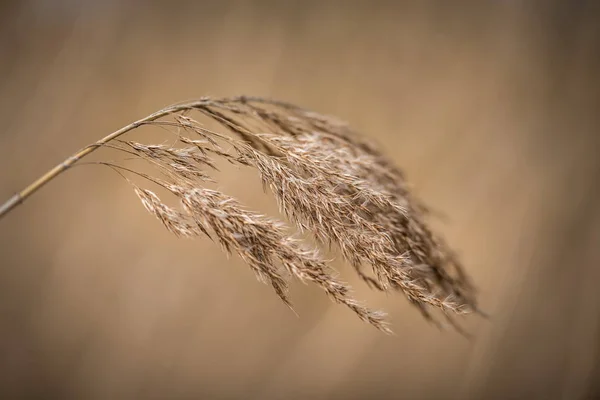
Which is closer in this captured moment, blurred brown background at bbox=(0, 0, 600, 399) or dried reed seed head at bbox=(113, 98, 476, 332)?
dried reed seed head at bbox=(113, 98, 476, 332)

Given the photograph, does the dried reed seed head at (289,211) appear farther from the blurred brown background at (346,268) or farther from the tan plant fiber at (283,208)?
the blurred brown background at (346,268)

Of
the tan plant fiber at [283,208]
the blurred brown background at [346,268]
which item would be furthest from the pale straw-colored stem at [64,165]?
the blurred brown background at [346,268]

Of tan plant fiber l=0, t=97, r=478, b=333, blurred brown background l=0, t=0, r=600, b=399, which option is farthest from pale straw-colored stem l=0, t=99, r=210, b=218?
blurred brown background l=0, t=0, r=600, b=399

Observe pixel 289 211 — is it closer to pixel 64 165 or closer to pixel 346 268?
pixel 64 165

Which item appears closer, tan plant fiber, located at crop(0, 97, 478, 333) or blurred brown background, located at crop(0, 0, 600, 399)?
tan plant fiber, located at crop(0, 97, 478, 333)

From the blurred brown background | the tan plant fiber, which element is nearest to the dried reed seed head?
the tan plant fiber

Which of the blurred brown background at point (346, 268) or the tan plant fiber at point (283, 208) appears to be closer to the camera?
the tan plant fiber at point (283, 208)

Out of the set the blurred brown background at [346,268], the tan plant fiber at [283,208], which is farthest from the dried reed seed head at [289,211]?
the blurred brown background at [346,268]

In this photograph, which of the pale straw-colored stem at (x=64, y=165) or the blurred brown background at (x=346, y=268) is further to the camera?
the blurred brown background at (x=346, y=268)

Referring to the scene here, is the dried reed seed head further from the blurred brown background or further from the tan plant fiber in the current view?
the blurred brown background

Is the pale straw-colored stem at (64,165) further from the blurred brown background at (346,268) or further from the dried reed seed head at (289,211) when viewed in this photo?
the blurred brown background at (346,268)
